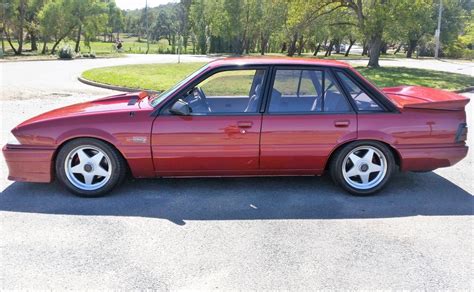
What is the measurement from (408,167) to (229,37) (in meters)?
39.4

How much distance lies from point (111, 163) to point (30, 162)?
0.84 m

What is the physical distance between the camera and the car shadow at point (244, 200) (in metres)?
3.87

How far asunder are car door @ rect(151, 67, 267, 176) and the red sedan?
11 millimetres

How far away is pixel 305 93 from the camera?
4.31m

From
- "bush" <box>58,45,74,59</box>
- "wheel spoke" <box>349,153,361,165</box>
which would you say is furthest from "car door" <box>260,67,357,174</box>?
"bush" <box>58,45,74,59</box>

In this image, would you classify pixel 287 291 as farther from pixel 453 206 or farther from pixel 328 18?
pixel 328 18

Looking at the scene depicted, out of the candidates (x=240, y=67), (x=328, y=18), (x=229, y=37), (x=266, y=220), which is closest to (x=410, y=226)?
(x=266, y=220)

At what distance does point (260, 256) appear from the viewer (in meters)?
3.12

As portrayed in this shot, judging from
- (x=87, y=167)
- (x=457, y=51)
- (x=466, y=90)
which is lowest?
(x=87, y=167)

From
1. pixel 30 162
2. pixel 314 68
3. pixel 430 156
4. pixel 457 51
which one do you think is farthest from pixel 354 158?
pixel 457 51

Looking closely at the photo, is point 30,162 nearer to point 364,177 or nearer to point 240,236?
point 240,236

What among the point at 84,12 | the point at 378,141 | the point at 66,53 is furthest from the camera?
the point at 84,12

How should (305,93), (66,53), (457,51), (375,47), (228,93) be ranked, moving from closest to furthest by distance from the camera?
(305,93)
(228,93)
(375,47)
(66,53)
(457,51)

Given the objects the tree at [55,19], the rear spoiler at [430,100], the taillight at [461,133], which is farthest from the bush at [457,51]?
the taillight at [461,133]
